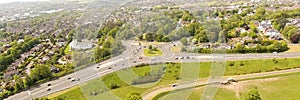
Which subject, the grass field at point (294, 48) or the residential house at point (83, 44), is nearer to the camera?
the grass field at point (294, 48)

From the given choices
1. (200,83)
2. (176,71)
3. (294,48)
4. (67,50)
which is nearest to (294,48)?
(294,48)

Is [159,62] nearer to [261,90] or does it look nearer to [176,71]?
[176,71]

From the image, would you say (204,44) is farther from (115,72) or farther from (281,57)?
(115,72)

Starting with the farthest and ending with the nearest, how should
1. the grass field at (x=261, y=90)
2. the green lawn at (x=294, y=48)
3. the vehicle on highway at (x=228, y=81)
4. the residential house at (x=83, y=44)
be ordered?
the residential house at (x=83, y=44) < the green lawn at (x=294, y=48) < the vehicle on highway at (x=228, y=81) < the grass field at (x=261, y=90)

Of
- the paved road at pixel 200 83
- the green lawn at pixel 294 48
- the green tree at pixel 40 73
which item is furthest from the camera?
the green lawn at pixel 294 48

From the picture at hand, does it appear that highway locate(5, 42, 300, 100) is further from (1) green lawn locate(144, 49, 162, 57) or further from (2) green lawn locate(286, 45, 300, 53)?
(2) green lawn locate(286, 45, 300, 53)

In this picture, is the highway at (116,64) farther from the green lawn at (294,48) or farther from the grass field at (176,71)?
the green lawn at (294,48)

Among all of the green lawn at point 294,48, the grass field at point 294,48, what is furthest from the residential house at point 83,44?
the grass field at point 294,48
